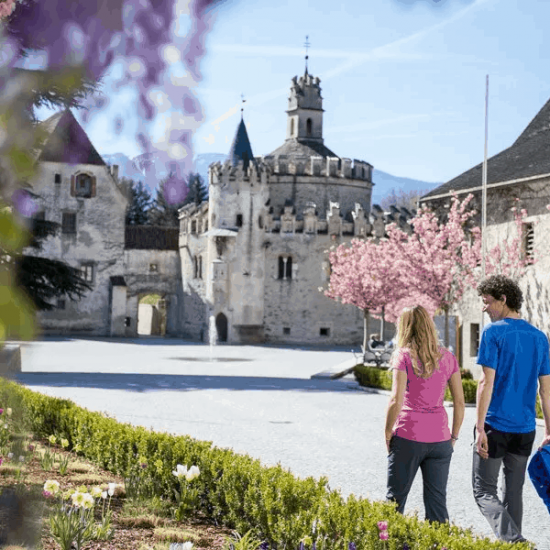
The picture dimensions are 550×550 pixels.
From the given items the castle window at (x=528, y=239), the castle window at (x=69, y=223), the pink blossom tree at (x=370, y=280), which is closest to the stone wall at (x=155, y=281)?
the castle window at (x=69, y=223)

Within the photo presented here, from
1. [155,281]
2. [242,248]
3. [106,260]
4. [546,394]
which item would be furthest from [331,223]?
[546,394]

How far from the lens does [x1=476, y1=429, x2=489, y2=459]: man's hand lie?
6277mm

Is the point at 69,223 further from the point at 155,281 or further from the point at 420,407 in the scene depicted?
the point at 420,407

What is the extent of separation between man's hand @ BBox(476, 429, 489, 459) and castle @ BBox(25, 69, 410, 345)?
43146 mm

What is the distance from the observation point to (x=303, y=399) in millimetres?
19812

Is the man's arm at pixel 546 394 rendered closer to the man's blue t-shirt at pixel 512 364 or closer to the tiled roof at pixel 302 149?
the man's blue t-shirt at pixel 512 364

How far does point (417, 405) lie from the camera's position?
19.8ft

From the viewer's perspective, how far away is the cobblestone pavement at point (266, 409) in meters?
9.73

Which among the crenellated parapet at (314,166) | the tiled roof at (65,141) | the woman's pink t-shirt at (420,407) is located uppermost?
the crenellated parapet at (314,166)

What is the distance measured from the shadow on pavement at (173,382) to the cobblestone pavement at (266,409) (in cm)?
3

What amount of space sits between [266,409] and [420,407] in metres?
11.9

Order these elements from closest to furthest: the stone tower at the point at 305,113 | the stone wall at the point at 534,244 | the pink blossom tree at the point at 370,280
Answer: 1. the stone wall at the point at 534,244
2. the pink blossom tree at the point at 370,280
3. the stone tower at the point at 305,113

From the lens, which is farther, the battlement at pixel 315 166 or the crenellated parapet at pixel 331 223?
the battlement at pixel 315 166

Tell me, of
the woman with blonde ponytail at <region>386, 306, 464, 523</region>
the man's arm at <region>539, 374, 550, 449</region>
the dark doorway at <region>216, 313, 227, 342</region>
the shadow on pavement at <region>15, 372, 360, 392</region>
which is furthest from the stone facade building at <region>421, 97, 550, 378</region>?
the dark doorway at <region>216, 313, 227, 342</region>
